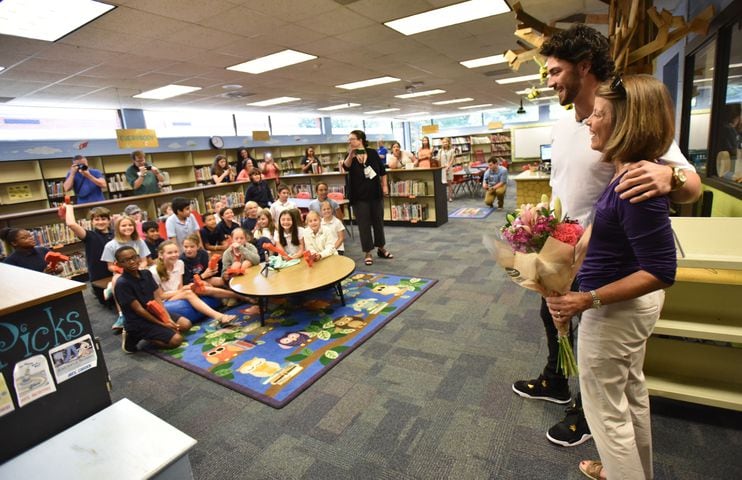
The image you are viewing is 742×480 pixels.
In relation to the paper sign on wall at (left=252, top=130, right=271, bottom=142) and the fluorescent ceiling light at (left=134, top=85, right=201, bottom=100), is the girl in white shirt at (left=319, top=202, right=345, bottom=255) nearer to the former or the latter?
the fluorescent ceiling light at (left=134, top=85, right=201, bottom=100)

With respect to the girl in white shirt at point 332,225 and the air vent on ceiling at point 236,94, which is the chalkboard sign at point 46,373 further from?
the air vent on ceiling at point 236,94

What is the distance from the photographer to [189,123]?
33.8ft

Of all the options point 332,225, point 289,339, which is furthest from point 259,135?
point 289,339

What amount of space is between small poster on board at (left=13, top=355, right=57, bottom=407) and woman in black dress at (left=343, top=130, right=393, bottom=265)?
3.96 m

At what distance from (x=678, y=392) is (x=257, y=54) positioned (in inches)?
222

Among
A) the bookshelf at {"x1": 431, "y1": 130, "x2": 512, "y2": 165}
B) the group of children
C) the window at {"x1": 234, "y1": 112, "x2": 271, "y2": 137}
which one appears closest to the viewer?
the group of children

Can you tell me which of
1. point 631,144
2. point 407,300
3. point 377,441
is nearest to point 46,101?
point 407,300

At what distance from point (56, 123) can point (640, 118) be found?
1026 centimetres

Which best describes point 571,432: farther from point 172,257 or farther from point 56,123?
point 56,123

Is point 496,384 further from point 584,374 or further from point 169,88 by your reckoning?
point 169,88

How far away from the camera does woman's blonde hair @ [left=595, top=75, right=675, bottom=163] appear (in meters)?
1.01

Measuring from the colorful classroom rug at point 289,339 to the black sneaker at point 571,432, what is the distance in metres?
1.50

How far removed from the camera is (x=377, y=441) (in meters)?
1.99

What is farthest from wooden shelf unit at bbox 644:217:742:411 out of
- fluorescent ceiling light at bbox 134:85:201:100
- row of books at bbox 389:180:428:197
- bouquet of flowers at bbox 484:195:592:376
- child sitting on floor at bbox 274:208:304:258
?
fluorescent ceiling light at bbox 134:85:201:100
